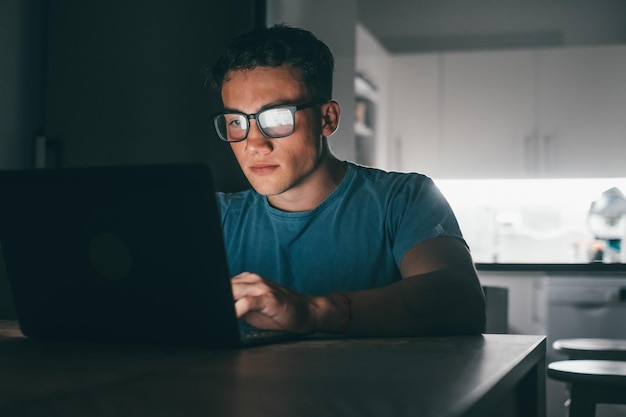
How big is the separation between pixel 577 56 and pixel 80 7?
271 centimetres

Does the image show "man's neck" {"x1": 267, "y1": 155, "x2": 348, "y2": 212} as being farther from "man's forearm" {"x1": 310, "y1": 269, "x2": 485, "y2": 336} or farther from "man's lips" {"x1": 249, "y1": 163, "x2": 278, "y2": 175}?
"man's forearm" {"x1": 310, "y1": 269, "x2": 485, "y2": 336}

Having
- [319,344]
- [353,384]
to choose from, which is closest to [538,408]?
[319,344]

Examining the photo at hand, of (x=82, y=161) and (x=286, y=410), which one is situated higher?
(x=82, y=161)

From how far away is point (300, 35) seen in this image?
1.61 meters

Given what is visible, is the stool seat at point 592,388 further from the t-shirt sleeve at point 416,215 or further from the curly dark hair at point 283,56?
the curly dark hair at point 283,56

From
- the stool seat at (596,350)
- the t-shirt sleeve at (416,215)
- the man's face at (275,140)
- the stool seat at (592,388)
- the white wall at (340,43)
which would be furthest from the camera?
the white wall at (340,43)

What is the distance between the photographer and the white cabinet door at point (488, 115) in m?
4.62

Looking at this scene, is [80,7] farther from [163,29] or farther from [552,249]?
[552,249]

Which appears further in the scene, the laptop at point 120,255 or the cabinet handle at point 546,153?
the cabinet handle at point 546,153

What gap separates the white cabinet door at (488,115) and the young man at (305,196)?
3.19 metres

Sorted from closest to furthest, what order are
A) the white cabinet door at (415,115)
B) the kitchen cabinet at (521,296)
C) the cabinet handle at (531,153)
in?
1. the kitchen cabinet at (521,296)
2. the cabinet handle at (531,153)
3. the white cabinet door at (415,115)

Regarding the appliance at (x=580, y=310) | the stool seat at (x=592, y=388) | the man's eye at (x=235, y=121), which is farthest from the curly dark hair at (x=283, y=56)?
the appliance at (x=580, y=310)

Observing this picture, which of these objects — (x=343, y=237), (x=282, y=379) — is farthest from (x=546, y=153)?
(x=282, y=379)

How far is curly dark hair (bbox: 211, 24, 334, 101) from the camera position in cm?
153
